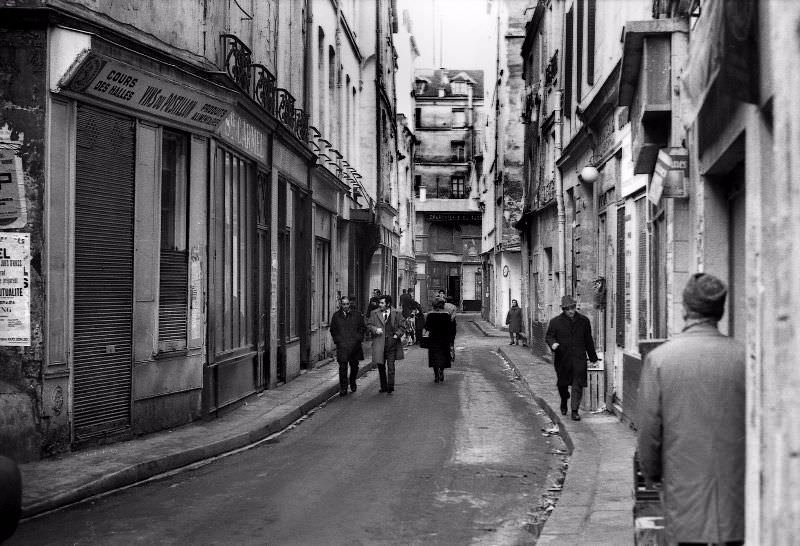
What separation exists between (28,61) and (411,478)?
5.59 meters

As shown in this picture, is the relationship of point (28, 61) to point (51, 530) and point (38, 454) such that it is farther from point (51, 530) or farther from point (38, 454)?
point (51, 530)

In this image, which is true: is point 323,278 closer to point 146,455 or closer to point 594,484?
point 146,455

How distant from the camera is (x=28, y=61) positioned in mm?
10141

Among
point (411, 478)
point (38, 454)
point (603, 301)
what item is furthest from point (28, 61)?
point (603, 301)

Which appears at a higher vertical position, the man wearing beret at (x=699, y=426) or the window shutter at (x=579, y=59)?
the window shutter at (x=579, y=59)

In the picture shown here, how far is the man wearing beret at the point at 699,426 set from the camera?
4598 mm

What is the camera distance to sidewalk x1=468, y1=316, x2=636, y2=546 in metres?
7.28

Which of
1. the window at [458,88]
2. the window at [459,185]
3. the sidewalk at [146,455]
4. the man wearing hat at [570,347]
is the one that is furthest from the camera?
the window at [458,88]

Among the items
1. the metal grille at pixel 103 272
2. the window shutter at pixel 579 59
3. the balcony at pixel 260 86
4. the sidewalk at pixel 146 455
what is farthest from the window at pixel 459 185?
the metal grille at pixel 103 272

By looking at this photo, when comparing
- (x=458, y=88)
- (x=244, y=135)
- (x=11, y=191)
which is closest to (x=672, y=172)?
(x=11, y=191)

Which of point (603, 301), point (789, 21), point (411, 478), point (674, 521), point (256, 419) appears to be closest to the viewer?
point (789, 21)

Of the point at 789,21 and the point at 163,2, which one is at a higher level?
the point at 163,2

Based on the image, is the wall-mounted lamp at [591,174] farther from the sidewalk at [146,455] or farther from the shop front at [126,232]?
the shop front at [126,232]

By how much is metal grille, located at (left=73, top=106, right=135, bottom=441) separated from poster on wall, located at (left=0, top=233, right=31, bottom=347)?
783 mm
